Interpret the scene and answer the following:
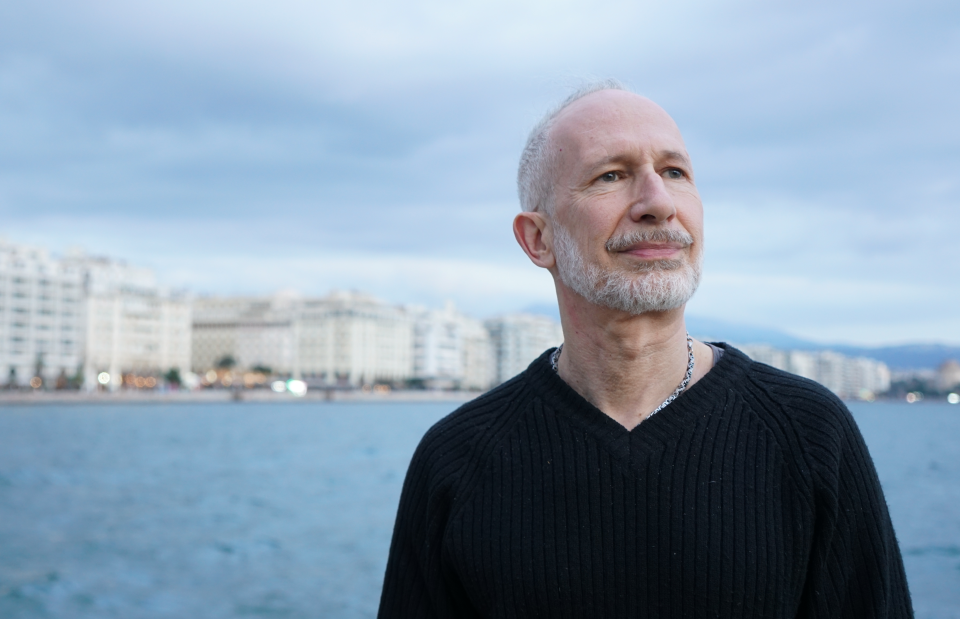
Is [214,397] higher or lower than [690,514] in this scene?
lower

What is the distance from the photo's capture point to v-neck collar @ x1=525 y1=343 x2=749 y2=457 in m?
1.83

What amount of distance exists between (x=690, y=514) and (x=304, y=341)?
12596cm

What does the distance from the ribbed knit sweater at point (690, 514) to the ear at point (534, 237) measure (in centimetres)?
29

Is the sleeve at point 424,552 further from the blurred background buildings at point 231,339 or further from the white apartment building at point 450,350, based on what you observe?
the white apartment building at point 450,350

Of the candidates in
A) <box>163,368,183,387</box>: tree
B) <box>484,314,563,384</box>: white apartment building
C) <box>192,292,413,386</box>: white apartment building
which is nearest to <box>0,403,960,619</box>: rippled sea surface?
<box>163,368,183,387</box>: tree

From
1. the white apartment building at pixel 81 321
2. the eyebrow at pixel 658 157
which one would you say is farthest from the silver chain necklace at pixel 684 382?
the white apartment building at pixel 81 321

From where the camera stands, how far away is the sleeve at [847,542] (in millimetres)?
1720

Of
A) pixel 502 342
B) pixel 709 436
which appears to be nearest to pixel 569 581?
pixel 709 436

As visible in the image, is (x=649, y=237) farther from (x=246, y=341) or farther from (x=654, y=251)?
(x=246, y=341)

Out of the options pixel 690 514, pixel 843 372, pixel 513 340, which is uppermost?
pixel 513 340

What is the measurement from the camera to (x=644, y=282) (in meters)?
1.79

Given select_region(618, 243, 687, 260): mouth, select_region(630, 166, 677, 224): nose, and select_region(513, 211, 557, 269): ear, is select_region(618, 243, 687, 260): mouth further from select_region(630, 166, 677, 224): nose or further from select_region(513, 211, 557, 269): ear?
select_region(513, 211, 557, 269): ear

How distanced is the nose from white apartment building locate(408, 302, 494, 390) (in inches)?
5230

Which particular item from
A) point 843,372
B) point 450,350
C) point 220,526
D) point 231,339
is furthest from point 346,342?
point 843,372
